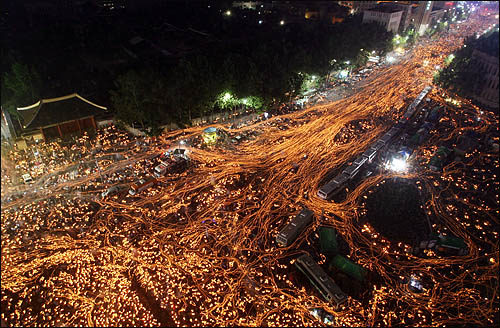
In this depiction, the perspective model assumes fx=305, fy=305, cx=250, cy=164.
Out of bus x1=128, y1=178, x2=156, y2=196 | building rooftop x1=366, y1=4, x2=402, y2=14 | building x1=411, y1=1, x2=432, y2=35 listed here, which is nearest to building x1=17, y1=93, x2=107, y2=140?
bus x1=128, y1=178, x2=156, y2=196

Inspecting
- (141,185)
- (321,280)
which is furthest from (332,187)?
(141,185)

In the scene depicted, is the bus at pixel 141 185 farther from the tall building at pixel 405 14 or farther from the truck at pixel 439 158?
the tall building at pixel 405 14

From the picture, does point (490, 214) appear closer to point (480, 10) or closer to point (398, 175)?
point (398, 175)

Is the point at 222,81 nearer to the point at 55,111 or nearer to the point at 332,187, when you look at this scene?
the point at 55,111

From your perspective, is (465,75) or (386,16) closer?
(465,75)

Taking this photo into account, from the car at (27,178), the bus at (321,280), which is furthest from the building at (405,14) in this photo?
the car at (27,178)

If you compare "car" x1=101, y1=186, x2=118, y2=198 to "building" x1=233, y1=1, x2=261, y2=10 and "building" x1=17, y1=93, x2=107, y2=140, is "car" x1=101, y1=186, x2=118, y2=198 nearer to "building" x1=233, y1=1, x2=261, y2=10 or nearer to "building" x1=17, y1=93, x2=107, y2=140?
"building" x1=17, y1=93, x2=107, y2=140

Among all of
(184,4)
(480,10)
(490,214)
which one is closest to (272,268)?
(490,214)
